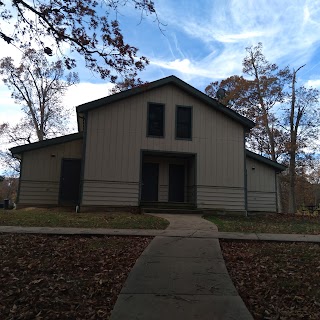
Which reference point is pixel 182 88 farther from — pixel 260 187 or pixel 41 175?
pixel 41 175

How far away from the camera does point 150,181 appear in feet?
56.4

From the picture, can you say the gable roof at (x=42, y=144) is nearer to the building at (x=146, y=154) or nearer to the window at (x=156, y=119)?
the building at (x=146, y=154)

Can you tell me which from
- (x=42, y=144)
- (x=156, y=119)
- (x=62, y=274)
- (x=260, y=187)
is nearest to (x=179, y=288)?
(x=62, y=274)

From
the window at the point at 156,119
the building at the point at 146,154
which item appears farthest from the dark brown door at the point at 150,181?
the window at the point at 156,119

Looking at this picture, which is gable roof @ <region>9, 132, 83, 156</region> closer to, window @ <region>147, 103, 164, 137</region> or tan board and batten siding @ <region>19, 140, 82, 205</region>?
tan board and batten siding @ <region>19, 140, 82, 205</region>

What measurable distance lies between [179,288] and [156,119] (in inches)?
478

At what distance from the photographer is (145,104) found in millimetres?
16000

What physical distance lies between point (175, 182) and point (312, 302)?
1325cm

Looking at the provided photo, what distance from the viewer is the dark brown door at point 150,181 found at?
17.0 m

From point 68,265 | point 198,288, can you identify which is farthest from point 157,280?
point 68,265

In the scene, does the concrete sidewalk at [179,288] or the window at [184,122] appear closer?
the concrete sidewalk at [179,288]

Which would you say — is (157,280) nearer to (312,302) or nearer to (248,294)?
(248,294)

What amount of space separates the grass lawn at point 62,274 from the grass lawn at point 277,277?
1.72 meters

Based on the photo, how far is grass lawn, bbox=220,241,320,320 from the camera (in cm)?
407
